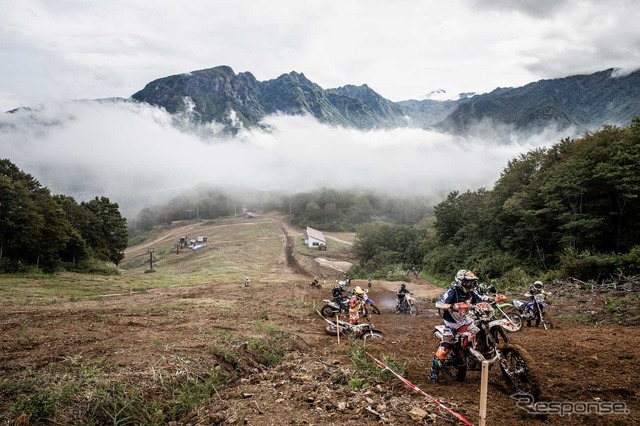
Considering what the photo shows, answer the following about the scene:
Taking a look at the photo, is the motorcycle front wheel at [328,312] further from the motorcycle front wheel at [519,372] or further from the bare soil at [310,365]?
the motorcycle front wheel at [519,372]

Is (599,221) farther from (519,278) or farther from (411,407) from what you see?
(411,407)

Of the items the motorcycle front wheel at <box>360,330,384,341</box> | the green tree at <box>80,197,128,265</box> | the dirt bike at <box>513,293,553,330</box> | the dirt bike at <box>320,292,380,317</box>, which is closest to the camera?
the motorcycle front wheel at <box>360,330,384,341</box>

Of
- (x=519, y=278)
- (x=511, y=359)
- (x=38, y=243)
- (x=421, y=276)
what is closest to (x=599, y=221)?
(x=519, y=278)

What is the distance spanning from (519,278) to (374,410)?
26.1m

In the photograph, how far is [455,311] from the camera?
718cm

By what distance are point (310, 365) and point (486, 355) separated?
4.19 metres

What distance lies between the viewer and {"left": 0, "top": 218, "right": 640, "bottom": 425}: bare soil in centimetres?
597

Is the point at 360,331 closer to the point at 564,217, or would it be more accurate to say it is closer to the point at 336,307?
the point at 336,307

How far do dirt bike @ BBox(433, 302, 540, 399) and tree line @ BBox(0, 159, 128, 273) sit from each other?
41838 mm

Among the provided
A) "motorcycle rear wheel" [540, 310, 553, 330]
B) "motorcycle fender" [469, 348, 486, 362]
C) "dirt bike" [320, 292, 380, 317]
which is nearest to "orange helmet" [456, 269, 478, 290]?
"motorcycle fender" [469, 348, 486, 362]

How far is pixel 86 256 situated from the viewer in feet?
143

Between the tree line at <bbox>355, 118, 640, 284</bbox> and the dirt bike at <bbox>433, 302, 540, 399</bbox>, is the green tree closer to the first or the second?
the tree line at <bbox>355, 118, 640, 284</bbox>

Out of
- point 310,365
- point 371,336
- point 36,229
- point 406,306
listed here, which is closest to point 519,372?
point 310,365

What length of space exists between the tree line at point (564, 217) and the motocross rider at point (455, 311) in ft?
57.7
